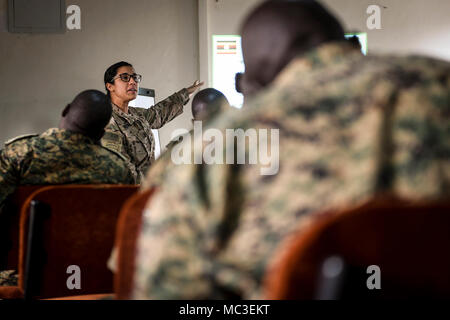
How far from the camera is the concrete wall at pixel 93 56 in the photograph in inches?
205

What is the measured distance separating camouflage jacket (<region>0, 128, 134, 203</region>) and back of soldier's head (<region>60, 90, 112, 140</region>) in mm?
44

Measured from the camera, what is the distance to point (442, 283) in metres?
0.48

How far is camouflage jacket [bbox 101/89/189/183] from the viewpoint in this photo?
3.68m

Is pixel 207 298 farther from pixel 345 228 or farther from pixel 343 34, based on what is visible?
pixel 343 34

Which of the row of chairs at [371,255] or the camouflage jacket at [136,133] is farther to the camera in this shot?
the camouflage jacket at [136,133]

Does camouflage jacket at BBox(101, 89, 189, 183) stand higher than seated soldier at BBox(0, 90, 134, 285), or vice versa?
camouflage jacket at BBox(101, 89, 189, 183)

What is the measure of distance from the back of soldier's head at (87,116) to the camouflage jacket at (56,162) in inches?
1.7

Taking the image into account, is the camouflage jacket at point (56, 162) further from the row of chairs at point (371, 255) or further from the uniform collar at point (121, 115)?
the uniform collar at point (121, 115)

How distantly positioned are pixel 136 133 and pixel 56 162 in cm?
199

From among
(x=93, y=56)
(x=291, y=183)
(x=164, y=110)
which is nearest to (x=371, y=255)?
(x=291, y=183)

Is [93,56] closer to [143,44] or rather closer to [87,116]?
[143,44]

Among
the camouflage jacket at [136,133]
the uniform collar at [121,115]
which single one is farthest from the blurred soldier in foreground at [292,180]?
the uniform collar at [121,115]

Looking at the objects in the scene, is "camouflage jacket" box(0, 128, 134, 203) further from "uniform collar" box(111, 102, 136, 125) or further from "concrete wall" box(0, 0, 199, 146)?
"concrete wall" box(0, 0, 199, 146)

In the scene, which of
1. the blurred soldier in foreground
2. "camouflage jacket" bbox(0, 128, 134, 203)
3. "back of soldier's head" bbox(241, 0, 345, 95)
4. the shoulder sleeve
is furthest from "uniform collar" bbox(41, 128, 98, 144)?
the shoulder sleeve
